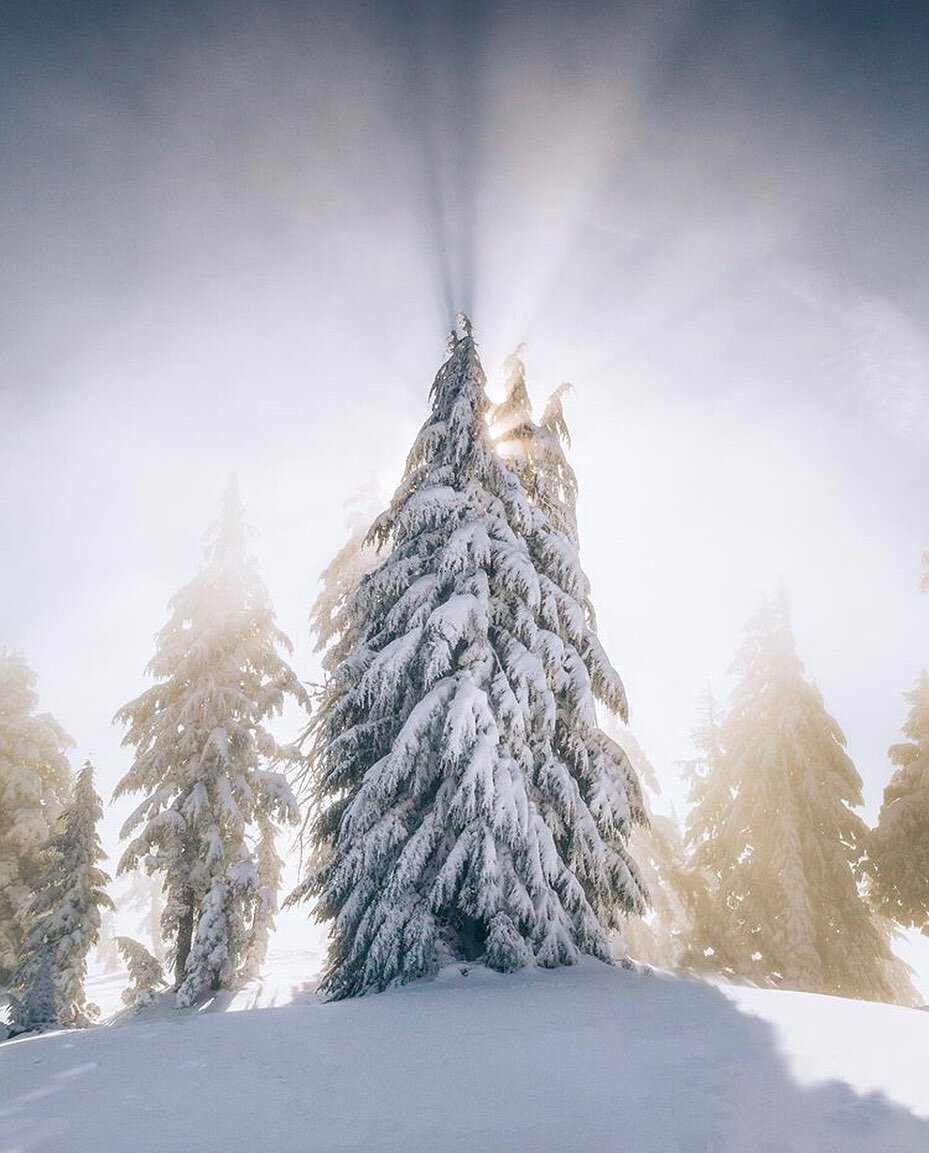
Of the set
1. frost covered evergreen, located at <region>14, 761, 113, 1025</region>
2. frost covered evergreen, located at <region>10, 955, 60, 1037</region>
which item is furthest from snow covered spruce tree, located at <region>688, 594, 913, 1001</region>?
frost covered evergreen, located at <region>14, 761, 113, 1025</region>

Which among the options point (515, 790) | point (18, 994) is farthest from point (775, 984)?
point (18, 994)

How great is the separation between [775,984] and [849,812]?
5.01 metres

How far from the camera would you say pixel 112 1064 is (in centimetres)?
480

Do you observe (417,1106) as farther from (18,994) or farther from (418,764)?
(18,994)

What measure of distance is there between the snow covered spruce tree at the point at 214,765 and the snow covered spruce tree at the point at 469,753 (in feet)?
14.9

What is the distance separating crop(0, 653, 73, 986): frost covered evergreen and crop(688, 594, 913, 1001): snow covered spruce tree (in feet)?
63.6

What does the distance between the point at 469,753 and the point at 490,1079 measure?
171 inches

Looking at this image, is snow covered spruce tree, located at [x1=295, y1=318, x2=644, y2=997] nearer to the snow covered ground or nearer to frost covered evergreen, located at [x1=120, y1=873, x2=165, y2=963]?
the snow covered ground

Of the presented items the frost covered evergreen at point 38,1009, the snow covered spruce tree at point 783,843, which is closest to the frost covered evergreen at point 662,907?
the snow covered spruce tree at point 783,843

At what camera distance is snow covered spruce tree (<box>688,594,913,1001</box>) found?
15727 mm

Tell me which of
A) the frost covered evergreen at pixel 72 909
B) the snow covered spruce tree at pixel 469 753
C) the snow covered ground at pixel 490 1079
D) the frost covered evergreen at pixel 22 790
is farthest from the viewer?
the frost covered evergreen at pixel 22 790

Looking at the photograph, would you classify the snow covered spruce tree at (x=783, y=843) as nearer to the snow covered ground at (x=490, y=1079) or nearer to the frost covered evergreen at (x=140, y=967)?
the snow covered ground at (x=490, y=1079)

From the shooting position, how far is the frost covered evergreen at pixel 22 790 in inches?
715

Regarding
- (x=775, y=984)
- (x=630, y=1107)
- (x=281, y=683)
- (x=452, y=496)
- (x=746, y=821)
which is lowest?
(x=775, y=984)
